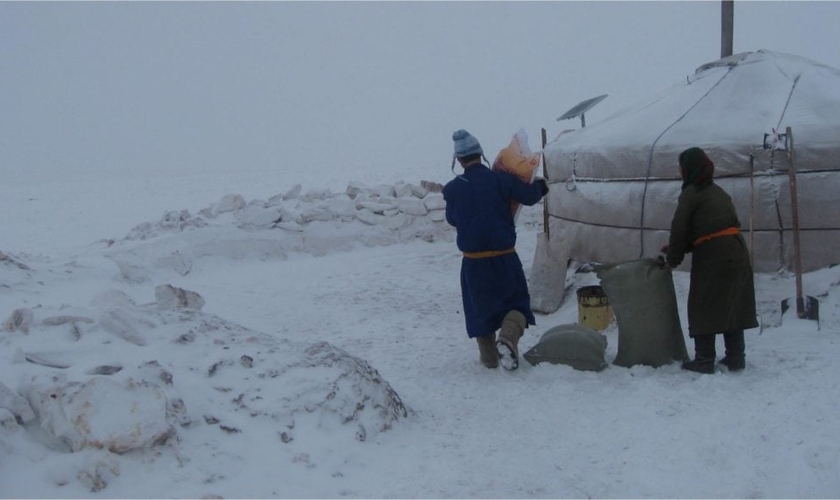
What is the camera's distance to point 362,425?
3.39 metres

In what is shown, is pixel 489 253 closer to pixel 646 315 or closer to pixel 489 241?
pixel 489 241

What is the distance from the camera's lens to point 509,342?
4.26 metres

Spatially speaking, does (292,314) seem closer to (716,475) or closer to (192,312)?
(192,312)

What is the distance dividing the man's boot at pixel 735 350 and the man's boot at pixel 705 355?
8cm

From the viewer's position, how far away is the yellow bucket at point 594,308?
5.25 meters

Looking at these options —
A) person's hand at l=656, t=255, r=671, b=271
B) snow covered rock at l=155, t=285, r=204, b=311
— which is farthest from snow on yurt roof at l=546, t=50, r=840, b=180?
snow covered rock at l=155, t=285, r=204, b=311

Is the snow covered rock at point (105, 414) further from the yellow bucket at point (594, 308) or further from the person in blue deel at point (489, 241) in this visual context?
the yellow bucket at point (594, 308)

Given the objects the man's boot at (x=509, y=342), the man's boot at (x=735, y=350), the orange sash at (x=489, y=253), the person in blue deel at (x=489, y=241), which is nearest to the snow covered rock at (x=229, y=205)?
the person in blue deel at (x=489, y=241)

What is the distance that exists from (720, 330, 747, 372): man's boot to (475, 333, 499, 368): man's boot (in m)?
1.25

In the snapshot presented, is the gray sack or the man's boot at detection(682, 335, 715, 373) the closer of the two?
the man's boot at detection(682, 335, 715, 373)

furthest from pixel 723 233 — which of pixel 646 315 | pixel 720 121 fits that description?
pixel 720 121

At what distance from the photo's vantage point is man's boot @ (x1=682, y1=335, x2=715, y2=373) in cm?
410

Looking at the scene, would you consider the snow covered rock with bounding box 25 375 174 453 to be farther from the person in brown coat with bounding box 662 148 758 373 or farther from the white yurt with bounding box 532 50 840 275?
the white yurt with bounding box 532 50 840 275

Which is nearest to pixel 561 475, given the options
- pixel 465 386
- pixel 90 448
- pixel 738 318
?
pixel 465 386
